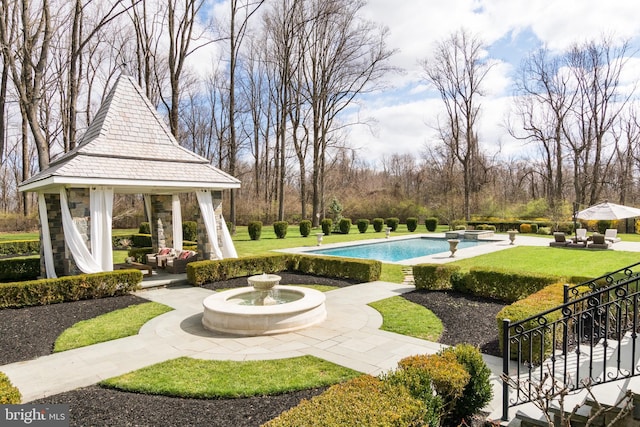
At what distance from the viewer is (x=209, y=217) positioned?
12.8 m

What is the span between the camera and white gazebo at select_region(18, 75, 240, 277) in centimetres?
1050

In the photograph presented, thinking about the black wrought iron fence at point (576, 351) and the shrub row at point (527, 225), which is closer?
the black wrought iron fence at point (576, 351)

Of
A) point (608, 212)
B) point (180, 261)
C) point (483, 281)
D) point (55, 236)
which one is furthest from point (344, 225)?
point (55, 236)

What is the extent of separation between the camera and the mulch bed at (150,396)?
4.12 meters

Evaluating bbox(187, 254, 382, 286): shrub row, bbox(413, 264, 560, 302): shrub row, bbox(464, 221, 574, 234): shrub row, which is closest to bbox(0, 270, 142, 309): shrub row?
bbox(187, 254, 382, 286): shrub row

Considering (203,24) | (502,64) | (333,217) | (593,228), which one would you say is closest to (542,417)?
(203,24)

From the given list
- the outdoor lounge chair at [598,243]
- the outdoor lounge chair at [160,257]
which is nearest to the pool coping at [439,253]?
the outdoor lounge chair at [598,243]

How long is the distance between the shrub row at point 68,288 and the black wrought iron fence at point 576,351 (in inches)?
369

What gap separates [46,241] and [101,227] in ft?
7.00

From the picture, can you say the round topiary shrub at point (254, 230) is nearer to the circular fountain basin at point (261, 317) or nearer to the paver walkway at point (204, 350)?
the paver walkway at point (204, 350)

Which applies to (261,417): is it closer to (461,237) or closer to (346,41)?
(461,237)

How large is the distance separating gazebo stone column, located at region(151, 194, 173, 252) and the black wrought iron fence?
13442mm

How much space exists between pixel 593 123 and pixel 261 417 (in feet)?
122

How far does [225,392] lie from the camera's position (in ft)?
15.3
